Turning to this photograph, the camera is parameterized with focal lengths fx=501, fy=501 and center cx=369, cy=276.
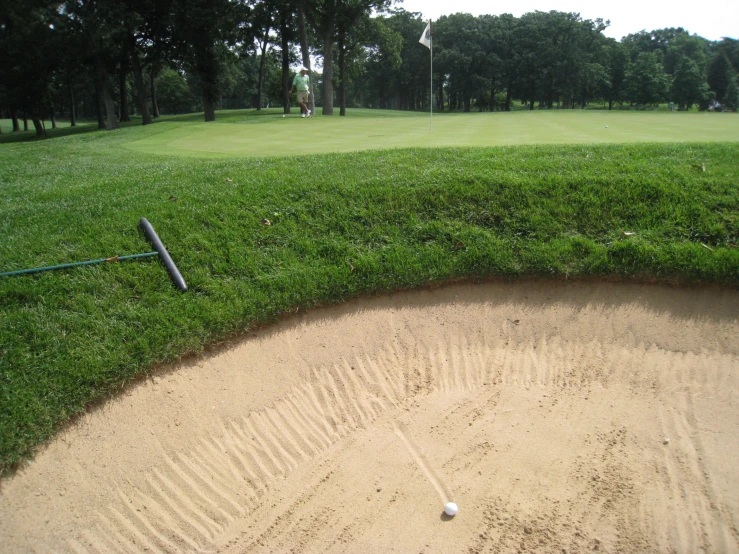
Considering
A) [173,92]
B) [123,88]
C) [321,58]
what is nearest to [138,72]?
[123,88]

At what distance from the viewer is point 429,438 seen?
4504mm

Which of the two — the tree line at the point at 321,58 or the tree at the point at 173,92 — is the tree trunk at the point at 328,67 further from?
the tree at the point at 173,92

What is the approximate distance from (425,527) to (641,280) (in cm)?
405

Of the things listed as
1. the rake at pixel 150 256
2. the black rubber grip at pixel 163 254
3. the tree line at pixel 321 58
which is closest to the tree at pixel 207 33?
the tree line at pixel 321 58

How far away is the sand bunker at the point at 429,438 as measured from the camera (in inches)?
147

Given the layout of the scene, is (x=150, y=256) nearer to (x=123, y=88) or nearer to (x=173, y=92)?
(x=123, y=88)

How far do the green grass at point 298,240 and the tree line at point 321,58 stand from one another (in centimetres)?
592

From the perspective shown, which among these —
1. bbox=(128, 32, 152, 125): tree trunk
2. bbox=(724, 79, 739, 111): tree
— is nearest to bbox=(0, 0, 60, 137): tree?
bbox=(128, 32, 152, 125): tree trunk

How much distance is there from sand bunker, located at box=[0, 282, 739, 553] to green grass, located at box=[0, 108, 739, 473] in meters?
0.31

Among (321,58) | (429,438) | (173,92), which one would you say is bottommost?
(429,438)

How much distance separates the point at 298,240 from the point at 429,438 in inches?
121

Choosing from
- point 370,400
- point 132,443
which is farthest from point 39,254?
point 370,400

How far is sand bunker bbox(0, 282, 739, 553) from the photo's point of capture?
12.2 ft

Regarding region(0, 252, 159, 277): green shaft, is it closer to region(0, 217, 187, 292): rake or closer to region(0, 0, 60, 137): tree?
region(0, 217, 187, 292): rake
